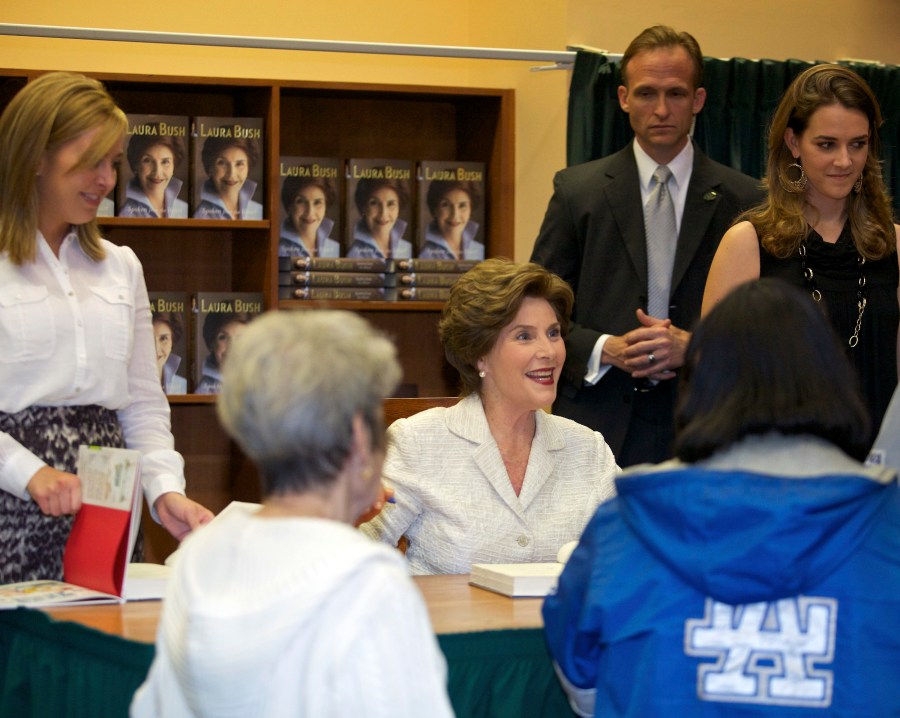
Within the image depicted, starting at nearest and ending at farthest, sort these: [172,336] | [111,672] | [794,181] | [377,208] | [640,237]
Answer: [111,672], [794,181], [640,237], [172,336], [377,208]

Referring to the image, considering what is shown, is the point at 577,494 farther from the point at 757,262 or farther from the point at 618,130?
the point at 618,130

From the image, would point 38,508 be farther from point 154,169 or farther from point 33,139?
point 154,169

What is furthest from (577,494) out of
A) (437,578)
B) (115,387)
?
(115,387)

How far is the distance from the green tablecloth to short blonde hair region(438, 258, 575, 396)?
1.08 meters

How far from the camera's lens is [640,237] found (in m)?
3.71

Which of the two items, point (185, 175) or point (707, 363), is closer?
point (707, 363)

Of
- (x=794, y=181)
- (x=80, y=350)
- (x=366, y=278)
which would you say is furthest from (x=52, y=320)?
(x=366, y=278)

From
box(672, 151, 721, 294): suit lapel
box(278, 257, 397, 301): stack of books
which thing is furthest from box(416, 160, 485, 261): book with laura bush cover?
box(672, 151, 721, 294): suit lapel

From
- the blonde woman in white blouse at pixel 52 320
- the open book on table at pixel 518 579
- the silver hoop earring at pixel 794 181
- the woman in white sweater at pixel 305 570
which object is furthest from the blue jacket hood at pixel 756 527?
the silver hoop earring at pixel 794 181

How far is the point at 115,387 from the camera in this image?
2.54m

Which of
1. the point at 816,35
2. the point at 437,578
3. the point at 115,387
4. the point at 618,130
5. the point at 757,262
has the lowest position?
the point at 437,578

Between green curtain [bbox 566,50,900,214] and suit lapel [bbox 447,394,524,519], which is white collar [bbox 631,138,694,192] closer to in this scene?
green curtain [bbox 566,50,900,214]

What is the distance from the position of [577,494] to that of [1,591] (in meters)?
1.30

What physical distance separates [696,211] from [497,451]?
1.18 metres
